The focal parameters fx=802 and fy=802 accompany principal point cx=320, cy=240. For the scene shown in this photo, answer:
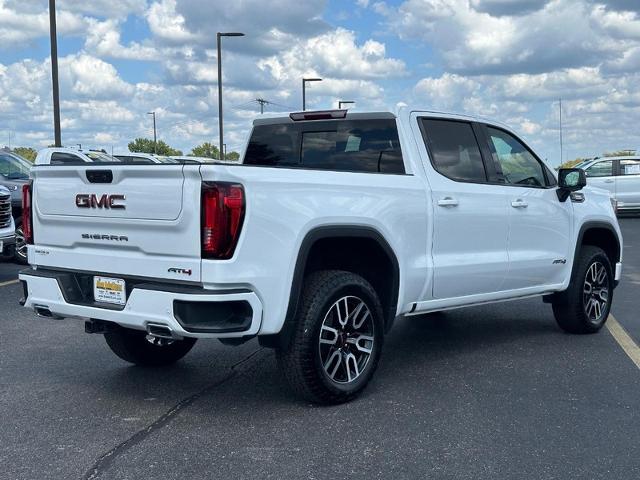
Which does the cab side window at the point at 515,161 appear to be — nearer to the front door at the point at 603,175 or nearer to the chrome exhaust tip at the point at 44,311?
the chrome exhaust tip at the point at 44,311

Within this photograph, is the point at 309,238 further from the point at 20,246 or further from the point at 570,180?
the point at 20,246

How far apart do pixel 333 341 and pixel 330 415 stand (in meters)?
0.45

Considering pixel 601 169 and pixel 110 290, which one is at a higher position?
pixel 601 169

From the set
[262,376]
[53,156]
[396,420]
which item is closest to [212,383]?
[262,376]

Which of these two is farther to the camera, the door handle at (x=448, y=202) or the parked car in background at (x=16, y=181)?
the parked car in background at (x=16, y=181)

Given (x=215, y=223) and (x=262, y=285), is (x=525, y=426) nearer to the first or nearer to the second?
(x=262, y=285)

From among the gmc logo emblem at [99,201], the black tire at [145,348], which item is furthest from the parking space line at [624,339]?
the gmc logo emblem at [99,201]

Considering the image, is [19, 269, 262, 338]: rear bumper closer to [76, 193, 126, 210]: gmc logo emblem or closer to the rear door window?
[76, 193, 126, 210]: gmc logo emblem

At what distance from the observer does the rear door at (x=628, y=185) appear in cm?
2297

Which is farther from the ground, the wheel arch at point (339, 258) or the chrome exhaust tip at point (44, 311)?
the wheel arch at point (339, 258)

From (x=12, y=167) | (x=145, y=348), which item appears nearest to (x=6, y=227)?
(x=12, y=167)

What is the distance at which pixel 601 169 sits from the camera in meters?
23.6

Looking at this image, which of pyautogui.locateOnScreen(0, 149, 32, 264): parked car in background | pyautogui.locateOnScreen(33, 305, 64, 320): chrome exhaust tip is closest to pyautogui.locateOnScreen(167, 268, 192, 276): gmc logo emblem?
pyautogui.locateOnScreen(33, 305, 64, 320): chrome exhaust tip

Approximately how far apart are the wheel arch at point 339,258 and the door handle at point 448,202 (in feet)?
2.12
